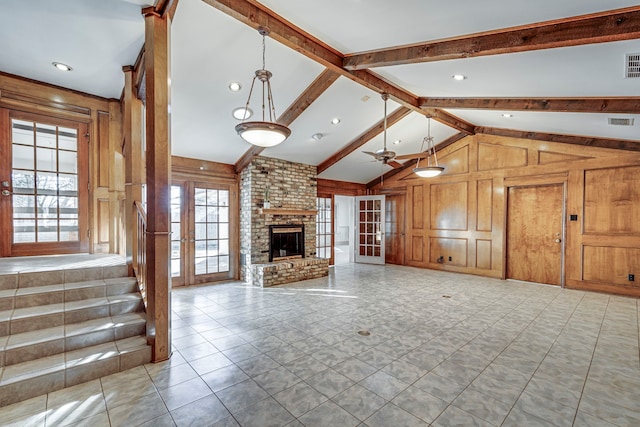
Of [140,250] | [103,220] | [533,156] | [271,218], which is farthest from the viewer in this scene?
[271,218]

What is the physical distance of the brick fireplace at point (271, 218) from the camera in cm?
616

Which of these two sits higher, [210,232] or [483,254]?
[210,232]

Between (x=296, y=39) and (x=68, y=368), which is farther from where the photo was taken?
(x=296, y=39)

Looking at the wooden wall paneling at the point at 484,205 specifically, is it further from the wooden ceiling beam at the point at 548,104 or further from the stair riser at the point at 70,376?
the stair riser at the point at 70,376

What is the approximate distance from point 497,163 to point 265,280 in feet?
19.0

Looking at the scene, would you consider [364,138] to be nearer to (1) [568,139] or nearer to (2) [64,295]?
(1) [568,139]

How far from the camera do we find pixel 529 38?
102 inches

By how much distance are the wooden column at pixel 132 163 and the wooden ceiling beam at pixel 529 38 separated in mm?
3066

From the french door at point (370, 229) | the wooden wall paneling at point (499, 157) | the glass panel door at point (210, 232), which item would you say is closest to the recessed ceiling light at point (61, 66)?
the glass panel door at point (210, 232)

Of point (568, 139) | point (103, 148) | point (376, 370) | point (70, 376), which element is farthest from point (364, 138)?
point (70, 376)

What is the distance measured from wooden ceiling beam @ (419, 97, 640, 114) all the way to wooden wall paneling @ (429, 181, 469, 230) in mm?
2902

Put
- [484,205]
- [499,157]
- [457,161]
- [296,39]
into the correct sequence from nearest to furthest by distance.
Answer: [296,39], [499,157], [484,205], [457,161]

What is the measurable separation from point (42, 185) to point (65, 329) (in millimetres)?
2527

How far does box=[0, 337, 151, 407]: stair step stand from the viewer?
218 centimetres
